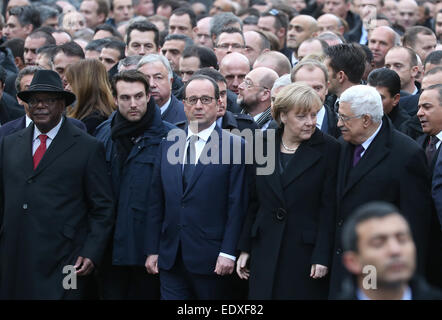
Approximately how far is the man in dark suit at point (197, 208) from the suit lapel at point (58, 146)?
75 cm

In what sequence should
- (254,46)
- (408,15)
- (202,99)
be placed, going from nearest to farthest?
(202,99) → (254,46) → (408,15)

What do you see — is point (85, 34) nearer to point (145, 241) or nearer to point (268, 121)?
point (268, 121)

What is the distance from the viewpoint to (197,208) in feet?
23.9

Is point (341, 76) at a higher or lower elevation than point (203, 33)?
lower

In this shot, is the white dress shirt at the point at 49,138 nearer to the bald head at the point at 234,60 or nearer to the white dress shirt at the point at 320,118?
the white dress shirt at the point at 320,118

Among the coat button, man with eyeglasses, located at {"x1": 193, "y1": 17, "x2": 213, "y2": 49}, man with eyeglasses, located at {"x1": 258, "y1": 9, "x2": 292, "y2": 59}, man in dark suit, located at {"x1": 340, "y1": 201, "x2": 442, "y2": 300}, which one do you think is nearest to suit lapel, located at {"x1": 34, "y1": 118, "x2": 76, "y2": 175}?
the coat button

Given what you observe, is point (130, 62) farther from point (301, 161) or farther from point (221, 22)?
point (221, 22)

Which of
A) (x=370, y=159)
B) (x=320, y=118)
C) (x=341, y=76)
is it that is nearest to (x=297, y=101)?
(x=370, y=159)

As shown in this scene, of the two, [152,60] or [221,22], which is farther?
[221,22]

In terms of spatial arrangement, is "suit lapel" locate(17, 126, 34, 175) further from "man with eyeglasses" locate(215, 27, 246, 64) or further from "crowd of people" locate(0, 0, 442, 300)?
"man with eyeglasses" locate(215, 27, 246, 64)

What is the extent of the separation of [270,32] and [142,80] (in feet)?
19.4

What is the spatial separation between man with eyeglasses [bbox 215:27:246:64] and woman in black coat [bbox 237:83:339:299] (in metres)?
4.54

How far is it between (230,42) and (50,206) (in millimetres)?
4813

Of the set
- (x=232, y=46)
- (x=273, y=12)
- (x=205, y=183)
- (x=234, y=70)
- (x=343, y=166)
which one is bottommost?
(x=205, y=183)
